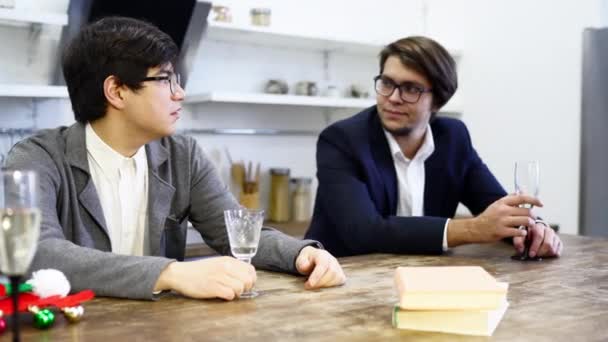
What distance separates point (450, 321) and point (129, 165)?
3.28 ft

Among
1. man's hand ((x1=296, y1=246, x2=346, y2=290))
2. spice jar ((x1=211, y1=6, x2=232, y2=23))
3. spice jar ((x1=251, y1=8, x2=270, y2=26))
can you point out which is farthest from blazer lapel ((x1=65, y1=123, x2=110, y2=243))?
spice jar ((x1=251, y1=8, x2=270, y2=26))

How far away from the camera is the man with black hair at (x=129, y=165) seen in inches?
65.8

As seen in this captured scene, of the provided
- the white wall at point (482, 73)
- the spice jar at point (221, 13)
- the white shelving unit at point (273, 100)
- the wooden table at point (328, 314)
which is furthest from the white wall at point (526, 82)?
the wooden table at point (328, 314)

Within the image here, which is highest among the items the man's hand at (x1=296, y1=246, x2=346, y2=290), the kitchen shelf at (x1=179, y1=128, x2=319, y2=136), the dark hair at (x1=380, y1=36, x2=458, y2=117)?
the dark hair at (x1=380, y1=36, x2=458, y2=117)

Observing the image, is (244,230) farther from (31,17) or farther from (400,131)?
(31,17)

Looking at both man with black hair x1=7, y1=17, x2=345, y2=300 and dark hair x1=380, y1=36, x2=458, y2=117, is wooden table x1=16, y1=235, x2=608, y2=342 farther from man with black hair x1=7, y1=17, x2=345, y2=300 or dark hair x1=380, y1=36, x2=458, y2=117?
dark hair x1=380, y1=36, x2=458, y2=117

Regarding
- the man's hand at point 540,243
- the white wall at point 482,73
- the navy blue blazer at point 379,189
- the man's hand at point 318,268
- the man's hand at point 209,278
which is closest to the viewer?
the man's hand at point 209,278

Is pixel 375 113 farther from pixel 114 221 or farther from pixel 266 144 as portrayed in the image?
pixel 266 144

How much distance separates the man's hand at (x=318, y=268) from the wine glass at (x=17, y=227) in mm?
732

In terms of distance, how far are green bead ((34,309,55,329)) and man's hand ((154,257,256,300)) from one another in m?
0.25

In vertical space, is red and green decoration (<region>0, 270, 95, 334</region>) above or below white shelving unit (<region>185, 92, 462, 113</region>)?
below

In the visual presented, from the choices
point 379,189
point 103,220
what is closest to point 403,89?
point 379,189

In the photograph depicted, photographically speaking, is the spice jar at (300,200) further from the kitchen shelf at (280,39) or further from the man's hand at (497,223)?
the man's hand at (497,223)

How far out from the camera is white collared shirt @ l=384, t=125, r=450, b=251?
237 cm
